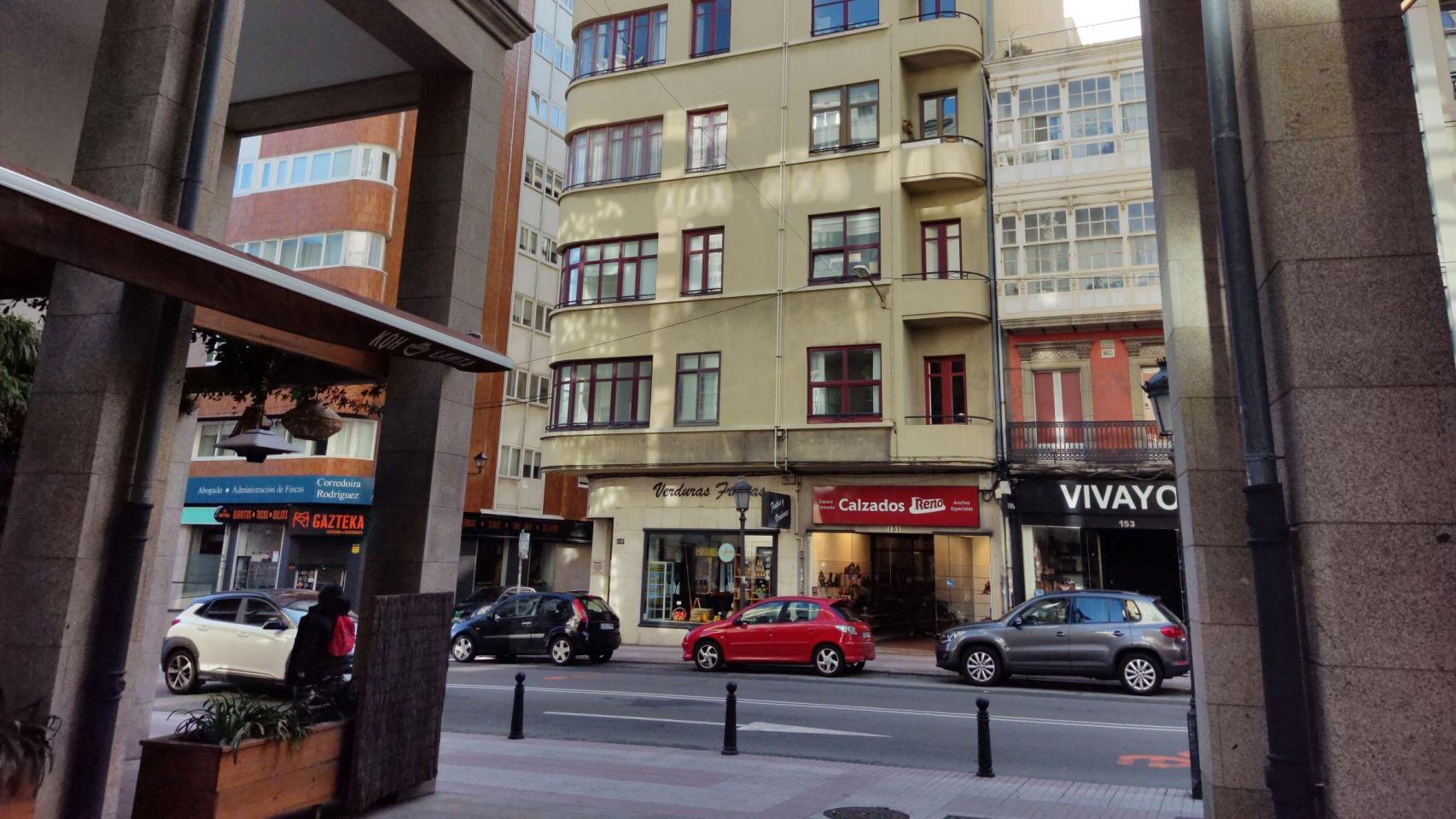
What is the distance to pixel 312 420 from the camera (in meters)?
8.64

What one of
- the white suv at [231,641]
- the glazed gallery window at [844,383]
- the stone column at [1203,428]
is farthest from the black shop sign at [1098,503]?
the white suv at [231,641]

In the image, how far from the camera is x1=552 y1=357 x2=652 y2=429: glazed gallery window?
28.1 metres

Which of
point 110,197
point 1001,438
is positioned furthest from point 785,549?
point 110,197

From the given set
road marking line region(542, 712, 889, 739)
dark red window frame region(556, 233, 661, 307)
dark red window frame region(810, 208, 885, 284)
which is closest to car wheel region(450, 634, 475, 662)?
road marking line region(542, 712, 889, 739)

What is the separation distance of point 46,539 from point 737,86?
2607 cm

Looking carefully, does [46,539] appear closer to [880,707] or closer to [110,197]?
[110,197]

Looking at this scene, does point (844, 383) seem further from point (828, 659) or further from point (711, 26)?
point (711, 26)

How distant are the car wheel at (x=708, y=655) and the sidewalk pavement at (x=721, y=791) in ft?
30.6

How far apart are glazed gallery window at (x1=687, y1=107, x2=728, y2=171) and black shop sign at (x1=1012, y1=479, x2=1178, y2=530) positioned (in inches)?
553

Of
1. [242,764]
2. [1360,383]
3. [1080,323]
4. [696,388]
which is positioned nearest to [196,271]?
[242,764]

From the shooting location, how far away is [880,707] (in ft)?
47.0

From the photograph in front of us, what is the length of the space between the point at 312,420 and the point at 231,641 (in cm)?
839

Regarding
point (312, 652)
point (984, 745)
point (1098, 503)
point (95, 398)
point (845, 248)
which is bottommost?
point (984, 745)

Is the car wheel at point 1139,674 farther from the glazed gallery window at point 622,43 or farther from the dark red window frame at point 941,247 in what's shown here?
the glazed gallery window at point 622,43
